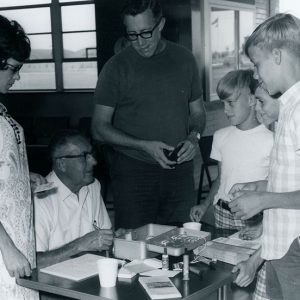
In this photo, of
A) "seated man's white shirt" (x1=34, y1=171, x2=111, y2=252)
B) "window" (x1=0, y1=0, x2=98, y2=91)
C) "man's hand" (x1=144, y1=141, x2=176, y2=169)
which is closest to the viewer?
"seated man's white shirt" (x1=34, y1=171, x2=111, y2=252)

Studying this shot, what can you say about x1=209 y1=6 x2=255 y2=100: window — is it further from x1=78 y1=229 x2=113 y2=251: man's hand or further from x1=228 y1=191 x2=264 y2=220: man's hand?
x1=228 y1=191 x2=264 y2=220: man's hand

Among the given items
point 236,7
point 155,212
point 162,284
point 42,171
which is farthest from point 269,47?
point 236,7

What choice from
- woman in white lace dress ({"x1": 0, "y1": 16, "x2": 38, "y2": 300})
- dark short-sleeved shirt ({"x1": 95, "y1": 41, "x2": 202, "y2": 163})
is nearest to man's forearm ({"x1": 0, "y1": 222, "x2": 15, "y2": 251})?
woman in white lace dress ({"x1": 0, "y1": 16, "x2": 38, "y2": 300})

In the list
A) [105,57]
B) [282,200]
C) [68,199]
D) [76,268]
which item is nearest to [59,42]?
[105,57]

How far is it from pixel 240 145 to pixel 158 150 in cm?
51

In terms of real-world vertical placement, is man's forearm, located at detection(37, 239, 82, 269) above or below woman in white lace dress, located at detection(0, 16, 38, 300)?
below

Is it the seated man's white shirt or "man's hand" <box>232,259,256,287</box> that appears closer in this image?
"man's hand" <box>232,259,256,287</box>

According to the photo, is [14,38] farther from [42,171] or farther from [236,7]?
[236,7]

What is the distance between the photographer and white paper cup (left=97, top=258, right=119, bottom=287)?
1953 mm

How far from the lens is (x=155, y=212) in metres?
3.24

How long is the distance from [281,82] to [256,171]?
50.1 inches

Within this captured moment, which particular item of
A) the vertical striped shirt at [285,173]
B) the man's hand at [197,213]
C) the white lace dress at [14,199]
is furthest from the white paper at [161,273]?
the man's hand at [197,213]

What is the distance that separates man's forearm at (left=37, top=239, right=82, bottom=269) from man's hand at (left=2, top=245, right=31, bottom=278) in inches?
17.5

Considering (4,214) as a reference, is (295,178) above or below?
above
